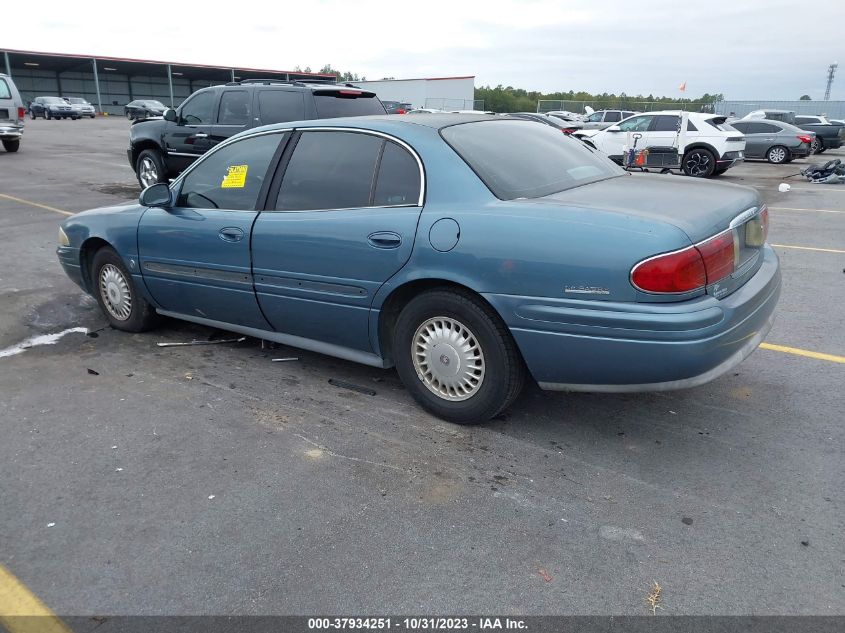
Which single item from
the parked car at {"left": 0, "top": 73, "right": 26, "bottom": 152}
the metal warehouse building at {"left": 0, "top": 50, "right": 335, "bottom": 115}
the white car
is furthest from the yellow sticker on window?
the metal warehouse building at {"left": 0, "top": 50, "right": 335, "bottom": 115}

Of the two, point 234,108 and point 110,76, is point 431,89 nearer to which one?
point 110,76

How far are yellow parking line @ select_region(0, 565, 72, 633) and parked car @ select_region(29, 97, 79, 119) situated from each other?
48.4 metres

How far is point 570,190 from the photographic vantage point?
3.74 metres

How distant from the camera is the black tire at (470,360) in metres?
3.42

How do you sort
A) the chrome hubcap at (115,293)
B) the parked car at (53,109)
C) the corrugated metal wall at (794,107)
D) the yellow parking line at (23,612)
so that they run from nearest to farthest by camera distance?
the yellow parking line at (23,612) < the chrome hubcap at (115,293) < the parked car at (53,109) < the corrugated metal wall at (794,107)

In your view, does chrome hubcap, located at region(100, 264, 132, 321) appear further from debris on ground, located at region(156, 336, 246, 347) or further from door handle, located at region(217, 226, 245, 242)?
door handle, located at region(217, 226, 245, 242)

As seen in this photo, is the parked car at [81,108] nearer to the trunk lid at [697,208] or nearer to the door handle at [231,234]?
the door handle at [231,234]

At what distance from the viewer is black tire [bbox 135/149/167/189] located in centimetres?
1169

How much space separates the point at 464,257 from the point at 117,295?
315 centimetres

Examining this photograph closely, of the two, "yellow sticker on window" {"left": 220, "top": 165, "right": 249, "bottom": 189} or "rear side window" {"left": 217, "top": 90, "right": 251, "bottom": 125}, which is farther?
"rear side window" {"left": 217, "top": 90, "right": 251, "bottom": 125}

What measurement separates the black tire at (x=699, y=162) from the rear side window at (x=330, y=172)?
1488cm

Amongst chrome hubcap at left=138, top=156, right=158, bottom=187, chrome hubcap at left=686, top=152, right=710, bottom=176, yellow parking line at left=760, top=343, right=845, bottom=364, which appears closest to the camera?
yellow parking line at left=760, top=343, right=845, bottom=364

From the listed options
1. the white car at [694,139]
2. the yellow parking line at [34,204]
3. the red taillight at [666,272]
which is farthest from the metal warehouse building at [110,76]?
the red taillight at [666,272]

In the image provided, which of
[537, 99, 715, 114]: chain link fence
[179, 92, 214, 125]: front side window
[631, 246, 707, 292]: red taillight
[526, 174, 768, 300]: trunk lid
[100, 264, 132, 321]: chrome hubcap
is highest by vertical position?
[537, 99, 715, 114]: chain link fence
